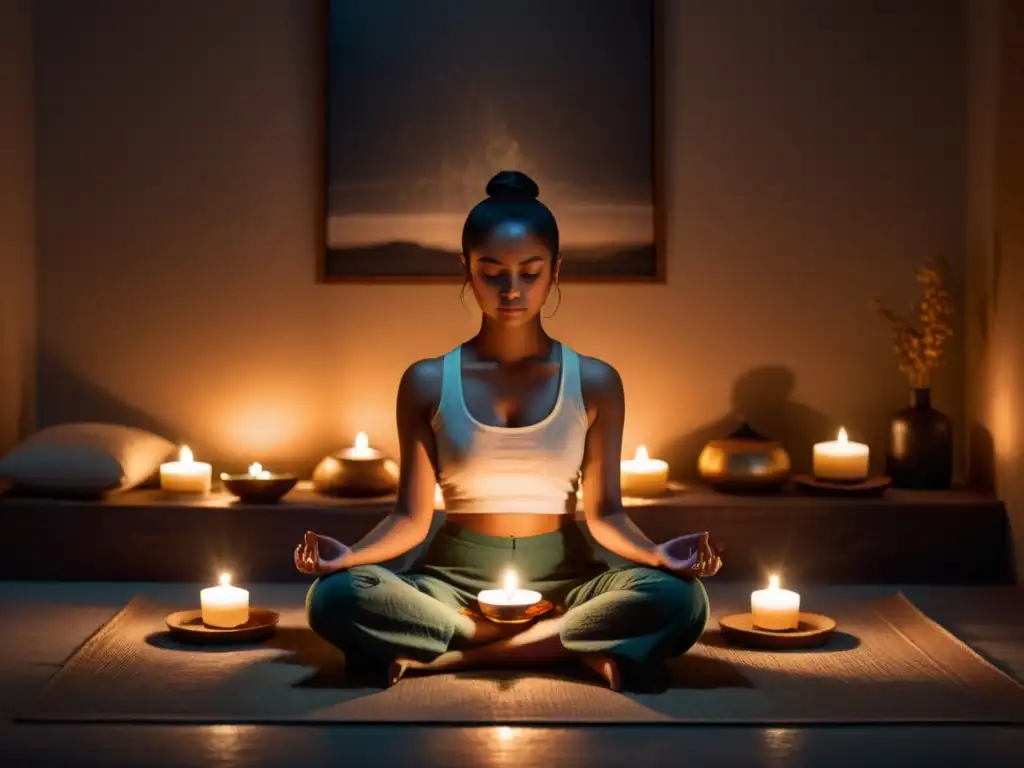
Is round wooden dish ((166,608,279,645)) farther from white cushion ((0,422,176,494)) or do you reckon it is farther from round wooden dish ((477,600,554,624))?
white cushion ((0,422,176,494))

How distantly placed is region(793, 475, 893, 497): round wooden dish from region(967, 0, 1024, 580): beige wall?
1.06 feet

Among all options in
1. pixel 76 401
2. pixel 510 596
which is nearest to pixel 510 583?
pixel 510 596

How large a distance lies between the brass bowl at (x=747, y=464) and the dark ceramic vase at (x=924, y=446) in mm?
356

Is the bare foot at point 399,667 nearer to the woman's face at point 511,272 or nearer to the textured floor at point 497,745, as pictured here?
the textured floor at point 497,745

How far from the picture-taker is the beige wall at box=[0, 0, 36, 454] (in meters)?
4.32

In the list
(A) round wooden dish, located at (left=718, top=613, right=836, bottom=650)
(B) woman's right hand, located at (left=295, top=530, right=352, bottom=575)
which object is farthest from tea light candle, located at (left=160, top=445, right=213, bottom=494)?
(A) round wooden dish, located at (left=718, top=613, right=836, bottom=650)

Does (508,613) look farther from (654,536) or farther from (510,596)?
(654,536)

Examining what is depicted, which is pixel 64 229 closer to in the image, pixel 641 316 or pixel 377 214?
pixel 377 214

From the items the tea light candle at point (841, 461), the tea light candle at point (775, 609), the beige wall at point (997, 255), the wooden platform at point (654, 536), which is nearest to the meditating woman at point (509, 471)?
the tea light candle at point (775, 609)

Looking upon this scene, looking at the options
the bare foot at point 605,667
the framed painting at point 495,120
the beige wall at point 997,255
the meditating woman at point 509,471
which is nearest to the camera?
the bare foot at point 605,667

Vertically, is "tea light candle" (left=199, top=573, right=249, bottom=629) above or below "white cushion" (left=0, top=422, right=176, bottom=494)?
below

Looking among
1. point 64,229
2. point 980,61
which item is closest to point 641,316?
point 980,61

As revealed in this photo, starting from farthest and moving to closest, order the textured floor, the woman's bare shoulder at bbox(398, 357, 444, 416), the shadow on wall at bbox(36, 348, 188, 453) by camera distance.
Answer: the shadow on wall at bbox(36, 348, 188, 453)
the woman's bare shoulder at bbox(398, 357, 444, 416)
the textured floor

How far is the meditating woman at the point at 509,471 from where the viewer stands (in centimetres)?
300
